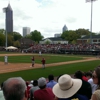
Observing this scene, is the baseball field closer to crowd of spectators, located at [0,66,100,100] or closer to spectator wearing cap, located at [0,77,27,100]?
crowd of spectators, located at [0,66,100,100]

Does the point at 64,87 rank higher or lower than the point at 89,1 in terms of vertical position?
lower

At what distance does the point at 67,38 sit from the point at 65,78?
447 feet

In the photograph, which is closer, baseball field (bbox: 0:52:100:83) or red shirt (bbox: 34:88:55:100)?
red shirt (bbox: 34:88:55:100)

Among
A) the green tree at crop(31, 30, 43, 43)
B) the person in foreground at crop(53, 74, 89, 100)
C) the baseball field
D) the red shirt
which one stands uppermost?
the green tree at crop(31, 30, 43, 43)

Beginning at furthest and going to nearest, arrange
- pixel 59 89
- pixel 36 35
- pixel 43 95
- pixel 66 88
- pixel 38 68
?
pixel 36 35 < pixel 38 68 < pixel 43 95 < pixel 59 89 < pixel 66 88

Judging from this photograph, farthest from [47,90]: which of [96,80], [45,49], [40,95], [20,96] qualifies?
[45,49]

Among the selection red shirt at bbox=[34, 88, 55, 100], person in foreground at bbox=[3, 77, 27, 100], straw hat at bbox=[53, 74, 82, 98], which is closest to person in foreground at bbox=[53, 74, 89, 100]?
straw hat at bbox=[53, 74, 82, 98]

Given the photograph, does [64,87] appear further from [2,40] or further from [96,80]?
[2,40]

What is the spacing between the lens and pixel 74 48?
219 ft

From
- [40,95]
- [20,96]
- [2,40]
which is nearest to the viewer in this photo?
[20,96]

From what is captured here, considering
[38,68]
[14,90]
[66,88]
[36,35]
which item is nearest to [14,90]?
[14,90]

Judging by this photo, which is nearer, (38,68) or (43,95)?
(43,95)

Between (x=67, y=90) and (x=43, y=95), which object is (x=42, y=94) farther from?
(x=67, y=90)

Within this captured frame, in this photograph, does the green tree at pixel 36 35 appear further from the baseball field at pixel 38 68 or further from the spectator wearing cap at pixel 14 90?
the spectator wearing cap at pixel 14 90
